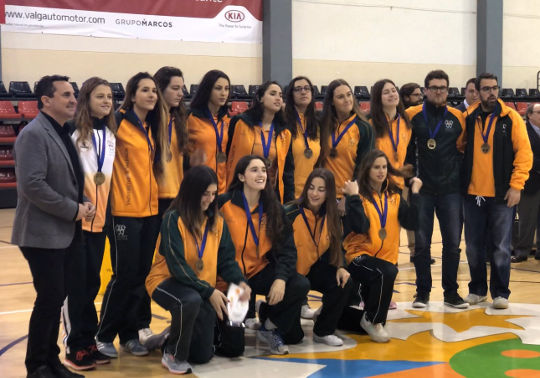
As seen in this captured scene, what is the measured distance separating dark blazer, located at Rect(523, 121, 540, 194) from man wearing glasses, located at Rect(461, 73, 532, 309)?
2.00 metres

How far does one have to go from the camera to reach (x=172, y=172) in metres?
4.52

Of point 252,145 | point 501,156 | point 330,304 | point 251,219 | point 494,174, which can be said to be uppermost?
point 252,145

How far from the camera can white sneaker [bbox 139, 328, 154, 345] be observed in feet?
14.7

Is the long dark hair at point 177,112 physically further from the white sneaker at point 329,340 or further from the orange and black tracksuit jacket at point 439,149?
the orange and black tracksuit jacket at point 439,149

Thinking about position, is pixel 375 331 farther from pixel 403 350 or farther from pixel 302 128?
pixel 302 128

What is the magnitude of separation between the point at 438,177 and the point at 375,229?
2.73 feet

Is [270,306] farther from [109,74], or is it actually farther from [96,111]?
[109,74]

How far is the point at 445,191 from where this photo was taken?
540cm

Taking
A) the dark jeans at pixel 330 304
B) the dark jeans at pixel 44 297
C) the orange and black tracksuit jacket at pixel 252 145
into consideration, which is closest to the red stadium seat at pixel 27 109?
the orange and black tracksuit jacket at pixel 252 145

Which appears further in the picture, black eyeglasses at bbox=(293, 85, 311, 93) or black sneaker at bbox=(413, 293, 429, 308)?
black sneaker at bbox=(413, 293, 429, 308)

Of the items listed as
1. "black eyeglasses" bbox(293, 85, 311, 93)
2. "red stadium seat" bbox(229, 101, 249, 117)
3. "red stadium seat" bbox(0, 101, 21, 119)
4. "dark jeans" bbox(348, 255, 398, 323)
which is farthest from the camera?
"red stadium seat" bbox(229, 101, 249, 117)

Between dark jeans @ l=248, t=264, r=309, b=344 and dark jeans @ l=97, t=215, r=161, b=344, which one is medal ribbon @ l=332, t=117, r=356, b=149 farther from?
dark jeans @ l=97, t=215, r=161, b=344

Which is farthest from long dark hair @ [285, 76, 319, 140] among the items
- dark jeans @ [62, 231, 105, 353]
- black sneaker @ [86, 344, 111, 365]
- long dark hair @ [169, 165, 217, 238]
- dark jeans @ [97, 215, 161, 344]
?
black sneaker @ [86, 344, 111, 365]

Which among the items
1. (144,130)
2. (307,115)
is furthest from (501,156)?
(144,130)
